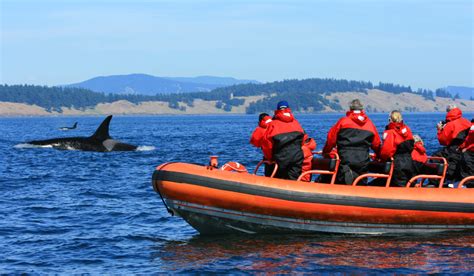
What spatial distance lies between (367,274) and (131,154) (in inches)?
1030

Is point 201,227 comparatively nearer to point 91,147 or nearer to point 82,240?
point 82,240

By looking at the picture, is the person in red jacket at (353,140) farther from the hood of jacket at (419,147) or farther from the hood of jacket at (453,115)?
the hood of jacket at (453,115)

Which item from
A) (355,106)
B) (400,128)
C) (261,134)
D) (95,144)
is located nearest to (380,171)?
(400,128)

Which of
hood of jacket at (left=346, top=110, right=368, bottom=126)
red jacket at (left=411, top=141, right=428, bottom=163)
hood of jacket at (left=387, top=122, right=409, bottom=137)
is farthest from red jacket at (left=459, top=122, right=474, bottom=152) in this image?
hood of jacket at (left=346, top=110, right=368, bottom=126)

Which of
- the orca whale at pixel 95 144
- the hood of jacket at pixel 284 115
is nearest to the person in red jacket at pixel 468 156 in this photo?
the hood of jacket at pixel 284 115

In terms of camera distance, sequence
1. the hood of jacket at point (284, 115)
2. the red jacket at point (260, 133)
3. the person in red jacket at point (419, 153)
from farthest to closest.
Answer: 1. the person in red jacket at point (419, 153)
2. the red jacket at point (260, 133)
3. the hood of jacket at point (284, 115)

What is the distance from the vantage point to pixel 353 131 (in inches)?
561

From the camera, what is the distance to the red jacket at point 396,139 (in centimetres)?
1456

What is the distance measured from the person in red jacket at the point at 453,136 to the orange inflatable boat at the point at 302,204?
46.8 inches

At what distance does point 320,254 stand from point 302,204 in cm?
115

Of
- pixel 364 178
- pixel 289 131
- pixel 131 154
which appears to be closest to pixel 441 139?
pixel 364 178

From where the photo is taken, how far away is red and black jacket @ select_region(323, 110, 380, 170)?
14234 millimetres

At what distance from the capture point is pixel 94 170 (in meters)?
28.5

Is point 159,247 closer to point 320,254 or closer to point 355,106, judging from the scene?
point 320,254
